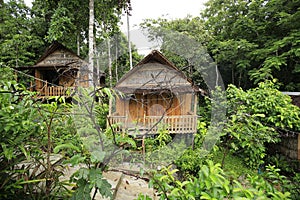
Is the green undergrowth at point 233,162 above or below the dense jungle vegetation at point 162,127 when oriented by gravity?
below

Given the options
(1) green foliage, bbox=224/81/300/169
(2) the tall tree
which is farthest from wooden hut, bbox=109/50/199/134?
(2) the tall tree

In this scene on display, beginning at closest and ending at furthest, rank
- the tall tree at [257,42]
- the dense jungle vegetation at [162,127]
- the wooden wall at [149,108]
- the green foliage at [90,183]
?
the green foliage at [90,183]
the dense jungle vegetation at [162,127]
the wooden wall at [149,108]
the tall tree at [257,42]

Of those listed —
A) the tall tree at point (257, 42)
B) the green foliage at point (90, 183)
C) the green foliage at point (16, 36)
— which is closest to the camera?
the green foliage at point (90, 183)

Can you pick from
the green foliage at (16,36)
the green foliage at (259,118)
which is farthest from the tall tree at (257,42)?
the green foliage at (16,36)

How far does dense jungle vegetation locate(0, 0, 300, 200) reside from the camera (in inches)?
34.6

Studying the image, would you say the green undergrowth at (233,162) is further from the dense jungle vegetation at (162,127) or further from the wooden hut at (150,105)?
the wooden hut at (150,105)

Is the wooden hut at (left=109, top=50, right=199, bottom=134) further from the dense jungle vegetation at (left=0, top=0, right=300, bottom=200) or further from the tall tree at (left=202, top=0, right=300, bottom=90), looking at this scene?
the tall tree at (left=202, top=0, right=300, bottom=90)

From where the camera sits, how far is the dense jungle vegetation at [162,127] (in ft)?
→ 2.89

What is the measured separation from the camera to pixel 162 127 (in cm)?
425

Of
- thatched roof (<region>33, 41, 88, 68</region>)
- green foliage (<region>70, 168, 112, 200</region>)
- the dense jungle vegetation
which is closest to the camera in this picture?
green foliage (<region>70, 168, 112, 200</region>)

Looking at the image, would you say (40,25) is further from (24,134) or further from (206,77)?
(24,134)

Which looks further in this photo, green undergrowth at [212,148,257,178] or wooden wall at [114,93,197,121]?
wooden wall at [114,93,197,121]

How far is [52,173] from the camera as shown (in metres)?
1.15

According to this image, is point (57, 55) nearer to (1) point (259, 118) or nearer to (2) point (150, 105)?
(2) point (150, 105)
